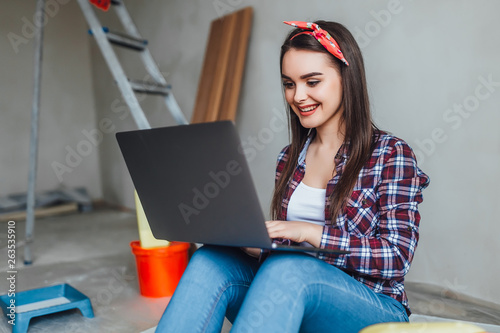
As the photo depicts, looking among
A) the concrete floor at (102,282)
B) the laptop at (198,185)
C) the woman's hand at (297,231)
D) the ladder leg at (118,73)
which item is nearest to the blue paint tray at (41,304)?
the concrete floor at (102,282)

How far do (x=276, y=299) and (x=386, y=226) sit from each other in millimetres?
338

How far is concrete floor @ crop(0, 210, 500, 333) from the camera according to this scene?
1885 mm

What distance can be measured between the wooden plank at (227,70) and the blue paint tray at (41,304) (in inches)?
49.6

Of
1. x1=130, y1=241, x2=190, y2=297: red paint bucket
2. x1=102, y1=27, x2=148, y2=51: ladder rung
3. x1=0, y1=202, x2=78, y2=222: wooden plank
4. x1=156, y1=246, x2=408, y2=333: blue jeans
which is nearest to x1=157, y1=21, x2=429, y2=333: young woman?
x1=156, y1=246, x2=408, y2=333: blue jeans

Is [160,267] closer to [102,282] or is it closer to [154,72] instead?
[102,282]

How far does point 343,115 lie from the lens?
4.26ft

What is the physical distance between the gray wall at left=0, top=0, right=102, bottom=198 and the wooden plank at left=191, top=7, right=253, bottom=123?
2624 mm

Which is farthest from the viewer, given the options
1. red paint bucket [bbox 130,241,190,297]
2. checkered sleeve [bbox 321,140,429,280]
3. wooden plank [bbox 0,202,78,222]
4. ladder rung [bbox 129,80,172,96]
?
wooden plank [bbox 0,202,78,222]

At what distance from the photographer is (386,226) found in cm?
109

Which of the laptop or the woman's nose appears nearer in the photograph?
the laptop

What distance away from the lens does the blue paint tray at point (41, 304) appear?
1.81 meters

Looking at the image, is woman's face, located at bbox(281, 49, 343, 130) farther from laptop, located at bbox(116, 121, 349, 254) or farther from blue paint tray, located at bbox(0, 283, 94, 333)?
blue paint tray, located at bbox(0, 283, 94, 333)

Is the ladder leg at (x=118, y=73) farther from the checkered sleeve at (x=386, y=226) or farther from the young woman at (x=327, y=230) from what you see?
the checkered sleeve at (x=386, y=226)

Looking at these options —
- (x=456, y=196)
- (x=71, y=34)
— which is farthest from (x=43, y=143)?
(x=456, y=196)
